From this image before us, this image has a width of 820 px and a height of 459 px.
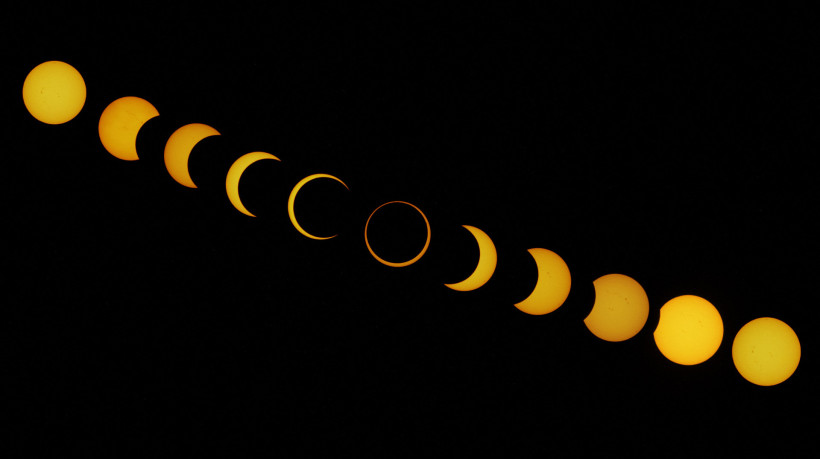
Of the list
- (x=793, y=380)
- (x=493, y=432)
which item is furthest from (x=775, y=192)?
(x=493, y=432)

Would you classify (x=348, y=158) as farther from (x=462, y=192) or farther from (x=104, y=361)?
(x=104, y=361)

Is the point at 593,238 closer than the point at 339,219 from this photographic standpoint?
No

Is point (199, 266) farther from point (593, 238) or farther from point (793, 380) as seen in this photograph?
point (793, 380)

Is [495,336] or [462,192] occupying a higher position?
[462,192]

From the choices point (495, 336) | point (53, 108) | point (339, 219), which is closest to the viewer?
point (339, 219)

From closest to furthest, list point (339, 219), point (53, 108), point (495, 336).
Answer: point (339, 219)
point (53, 108)
point (495, 336)

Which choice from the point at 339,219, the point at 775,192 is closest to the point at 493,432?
the point at 339,219

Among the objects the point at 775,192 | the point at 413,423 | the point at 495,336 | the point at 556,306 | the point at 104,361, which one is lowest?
the point at 104,361
